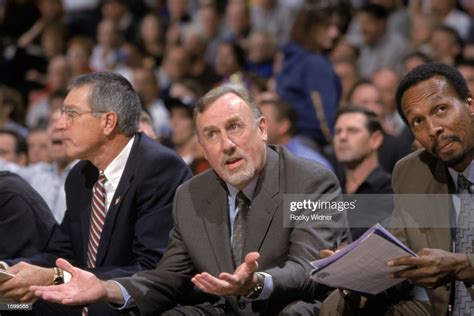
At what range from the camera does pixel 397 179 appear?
392 centimetres

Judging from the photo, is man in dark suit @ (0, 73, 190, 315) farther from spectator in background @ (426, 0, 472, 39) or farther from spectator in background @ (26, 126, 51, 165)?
spectator in background @ (426, 0, 472, 39)

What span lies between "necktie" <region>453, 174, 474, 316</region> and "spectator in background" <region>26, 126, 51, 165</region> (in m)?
4.46

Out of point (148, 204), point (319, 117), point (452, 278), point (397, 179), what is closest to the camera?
point (452, 278)

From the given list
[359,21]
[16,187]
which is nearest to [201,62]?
[359,21]

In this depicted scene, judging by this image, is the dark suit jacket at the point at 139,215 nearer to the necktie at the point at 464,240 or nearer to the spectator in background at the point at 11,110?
the necktie at the point at 464,240

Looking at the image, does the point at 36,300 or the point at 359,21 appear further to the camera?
the point at 359,21

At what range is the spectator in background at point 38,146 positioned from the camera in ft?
24.6

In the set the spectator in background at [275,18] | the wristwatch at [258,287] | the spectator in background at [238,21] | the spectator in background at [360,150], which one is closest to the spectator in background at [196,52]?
the spectator in background at [238,21]

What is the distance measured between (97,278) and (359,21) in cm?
603

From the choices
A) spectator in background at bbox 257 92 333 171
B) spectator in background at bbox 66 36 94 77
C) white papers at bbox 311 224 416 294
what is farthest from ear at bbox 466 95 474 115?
spectator in background at bbox 66 36 94 77

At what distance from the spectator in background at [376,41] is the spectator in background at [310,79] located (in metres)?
1.30

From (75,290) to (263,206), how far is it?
851mm

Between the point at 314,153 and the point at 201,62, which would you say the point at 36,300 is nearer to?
the point at 314,153

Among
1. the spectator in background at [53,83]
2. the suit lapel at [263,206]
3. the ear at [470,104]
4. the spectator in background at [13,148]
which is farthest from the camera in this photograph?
the spectator in background at [53,83]
